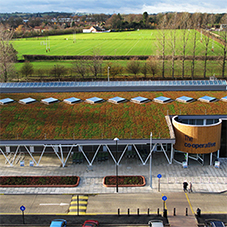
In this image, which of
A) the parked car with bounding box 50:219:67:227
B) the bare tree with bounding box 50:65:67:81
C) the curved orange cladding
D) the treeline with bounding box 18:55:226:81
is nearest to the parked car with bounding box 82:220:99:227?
the parked car with bounding box 50:219:67:227

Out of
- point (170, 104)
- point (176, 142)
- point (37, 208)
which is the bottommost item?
point (37, 208)

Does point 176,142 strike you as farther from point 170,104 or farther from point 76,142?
point 76,142

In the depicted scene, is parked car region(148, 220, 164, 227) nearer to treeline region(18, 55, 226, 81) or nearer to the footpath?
the footpath

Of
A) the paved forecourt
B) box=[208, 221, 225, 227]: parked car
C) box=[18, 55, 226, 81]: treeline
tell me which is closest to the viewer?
box=[208, 221, 225, 227]: parked car

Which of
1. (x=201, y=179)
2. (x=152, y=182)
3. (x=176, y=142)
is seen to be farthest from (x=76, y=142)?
(x=201, y=179)

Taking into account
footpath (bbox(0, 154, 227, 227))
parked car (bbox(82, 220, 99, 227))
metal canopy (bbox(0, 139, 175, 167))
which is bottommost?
footpath (bbox(0, 154, 227, 227))

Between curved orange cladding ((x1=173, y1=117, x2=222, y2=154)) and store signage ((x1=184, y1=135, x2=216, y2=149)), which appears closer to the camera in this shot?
curved orange cladding ((x1=173, y1=117, x2=222, y2=154))

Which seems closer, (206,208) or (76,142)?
(206,208)
